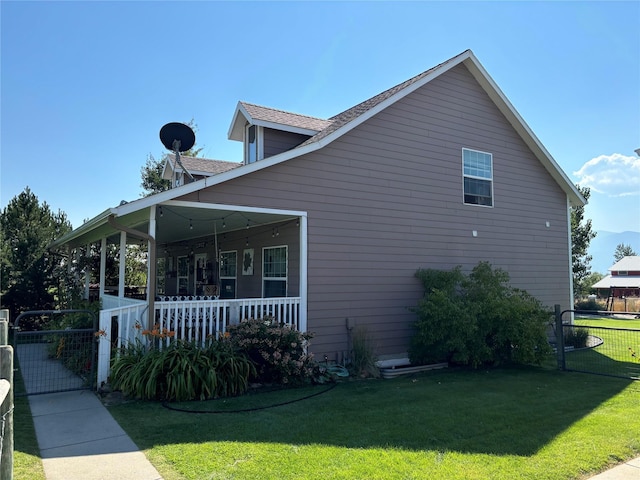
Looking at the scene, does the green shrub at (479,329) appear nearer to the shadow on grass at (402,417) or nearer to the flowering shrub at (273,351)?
the shadow on grass at (402,417)

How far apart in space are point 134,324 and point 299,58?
825 cm

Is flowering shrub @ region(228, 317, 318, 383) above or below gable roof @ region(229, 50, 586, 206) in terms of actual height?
below

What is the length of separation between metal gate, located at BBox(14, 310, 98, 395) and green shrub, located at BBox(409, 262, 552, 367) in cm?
591

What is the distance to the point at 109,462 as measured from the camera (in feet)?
13.1

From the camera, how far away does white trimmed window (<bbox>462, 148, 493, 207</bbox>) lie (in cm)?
1094

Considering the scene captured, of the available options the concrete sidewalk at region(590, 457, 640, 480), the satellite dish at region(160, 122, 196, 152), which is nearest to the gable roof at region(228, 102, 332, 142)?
the satellite dish at region(160, 122, 196, 152)

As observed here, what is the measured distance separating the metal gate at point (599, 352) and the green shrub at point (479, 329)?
66 centimetres

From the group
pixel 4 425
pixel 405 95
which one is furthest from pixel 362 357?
pixel 4 425

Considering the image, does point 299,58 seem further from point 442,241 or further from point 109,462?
point 109,462

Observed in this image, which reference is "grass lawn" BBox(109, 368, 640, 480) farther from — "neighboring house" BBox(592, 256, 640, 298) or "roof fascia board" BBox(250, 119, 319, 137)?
"neighboring house" BBox(592, 256, 640, 298)

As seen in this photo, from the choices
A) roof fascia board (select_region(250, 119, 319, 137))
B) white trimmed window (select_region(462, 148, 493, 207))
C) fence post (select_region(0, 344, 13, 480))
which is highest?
roof fascia board (select_region(250, 119, 319, 137))

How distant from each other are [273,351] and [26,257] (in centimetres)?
1163

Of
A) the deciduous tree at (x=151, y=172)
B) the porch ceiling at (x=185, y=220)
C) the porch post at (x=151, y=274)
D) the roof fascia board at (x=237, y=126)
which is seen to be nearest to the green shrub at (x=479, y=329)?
the porch ceiling at (x=185, y=220)

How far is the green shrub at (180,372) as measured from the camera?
6082mm
